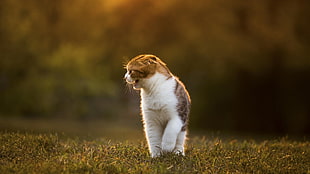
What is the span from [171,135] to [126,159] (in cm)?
70

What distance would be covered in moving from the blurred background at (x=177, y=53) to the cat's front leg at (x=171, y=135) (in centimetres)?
1507

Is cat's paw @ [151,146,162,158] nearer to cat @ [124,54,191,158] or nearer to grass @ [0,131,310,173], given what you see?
cat @ [124,54,191,158]

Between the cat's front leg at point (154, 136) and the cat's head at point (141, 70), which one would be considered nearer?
the cat's head at point (141, 70)

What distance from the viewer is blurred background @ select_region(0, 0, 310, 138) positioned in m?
22.2

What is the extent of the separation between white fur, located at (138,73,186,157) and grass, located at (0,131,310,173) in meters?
0.21

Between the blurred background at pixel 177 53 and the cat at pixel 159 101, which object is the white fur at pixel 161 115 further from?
the blurred background at pixel 177 53

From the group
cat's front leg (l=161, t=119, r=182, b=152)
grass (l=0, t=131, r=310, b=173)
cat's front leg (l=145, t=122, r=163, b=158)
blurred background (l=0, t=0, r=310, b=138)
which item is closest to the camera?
grass (l=0, t=131, r=310, b=173)

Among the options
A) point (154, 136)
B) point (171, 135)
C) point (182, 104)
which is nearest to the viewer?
point (171, 135)

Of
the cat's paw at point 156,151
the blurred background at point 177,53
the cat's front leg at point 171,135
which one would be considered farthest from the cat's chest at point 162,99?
the blurred background at point 177,53

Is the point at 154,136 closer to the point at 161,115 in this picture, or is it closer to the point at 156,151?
the point at 156,151

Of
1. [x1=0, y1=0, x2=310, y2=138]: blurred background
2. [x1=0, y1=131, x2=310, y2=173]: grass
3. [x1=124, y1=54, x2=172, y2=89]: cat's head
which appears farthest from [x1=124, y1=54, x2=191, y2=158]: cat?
[x1=0, y1=0, x2=310, y2=138]: blurred background

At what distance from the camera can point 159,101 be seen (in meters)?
6.64

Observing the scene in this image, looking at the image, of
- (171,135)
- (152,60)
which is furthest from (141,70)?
(171,135)

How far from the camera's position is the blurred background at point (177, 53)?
72.7ft
